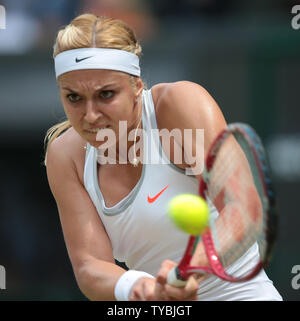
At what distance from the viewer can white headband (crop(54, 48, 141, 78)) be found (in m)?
2.62

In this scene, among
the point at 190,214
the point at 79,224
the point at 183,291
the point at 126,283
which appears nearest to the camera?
the point at 190,214

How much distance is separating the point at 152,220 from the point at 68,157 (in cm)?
44

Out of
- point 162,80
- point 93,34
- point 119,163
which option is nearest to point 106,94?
point 93,34

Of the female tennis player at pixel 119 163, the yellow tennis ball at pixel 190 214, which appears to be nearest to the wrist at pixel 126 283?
the female tennis player at pixel 119 163

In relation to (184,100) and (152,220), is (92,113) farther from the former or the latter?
(152,220)

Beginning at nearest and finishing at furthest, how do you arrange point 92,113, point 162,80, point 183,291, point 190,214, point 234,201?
point 190,214, point 183,291, point 234,201, point 92,113, point 162,80

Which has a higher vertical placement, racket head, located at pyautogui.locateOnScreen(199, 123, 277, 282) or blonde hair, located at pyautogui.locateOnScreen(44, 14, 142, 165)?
blonde hair, located at pyautogui.locateOnScreen(44, 14, 142, 165)

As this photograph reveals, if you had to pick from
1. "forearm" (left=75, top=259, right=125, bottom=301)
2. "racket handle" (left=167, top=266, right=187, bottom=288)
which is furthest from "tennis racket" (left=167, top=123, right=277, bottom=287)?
"forearm" (left=75, top=259, right=125, bottom=301)

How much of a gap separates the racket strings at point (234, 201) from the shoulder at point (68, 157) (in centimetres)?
71

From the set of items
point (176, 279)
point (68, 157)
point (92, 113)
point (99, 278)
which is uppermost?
point (92, 113)

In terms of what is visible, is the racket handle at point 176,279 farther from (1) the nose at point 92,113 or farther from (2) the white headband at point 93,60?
(2) the white headband at point 93,60

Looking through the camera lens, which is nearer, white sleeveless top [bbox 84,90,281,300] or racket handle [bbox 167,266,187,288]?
racket handle [bbox 167,266,187,288]

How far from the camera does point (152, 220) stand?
2.77 metres

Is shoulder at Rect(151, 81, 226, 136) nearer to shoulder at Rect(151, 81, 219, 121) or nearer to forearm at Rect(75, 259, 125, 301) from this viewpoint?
shoulder at Rect(151, 81, 219, 121)
